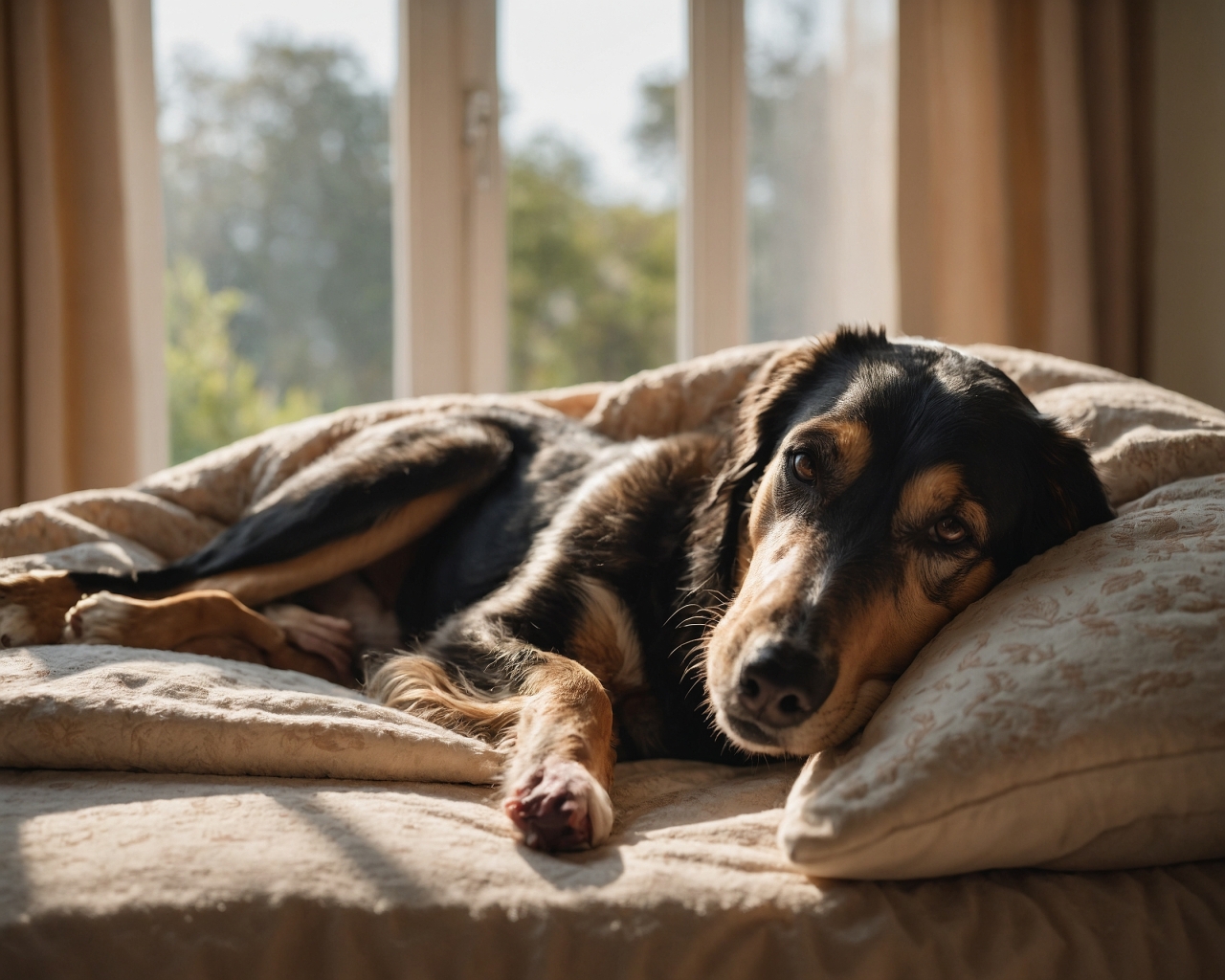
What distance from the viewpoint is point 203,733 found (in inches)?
50.4

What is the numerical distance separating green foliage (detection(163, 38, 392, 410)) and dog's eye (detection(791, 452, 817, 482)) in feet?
8.88

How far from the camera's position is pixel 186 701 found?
52.9 inches

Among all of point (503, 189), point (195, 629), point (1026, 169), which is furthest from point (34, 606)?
point (1026, 169)

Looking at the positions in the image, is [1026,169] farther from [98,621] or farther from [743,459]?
[98,621]

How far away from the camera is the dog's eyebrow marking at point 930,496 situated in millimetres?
1374

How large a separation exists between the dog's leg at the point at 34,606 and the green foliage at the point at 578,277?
239 cm

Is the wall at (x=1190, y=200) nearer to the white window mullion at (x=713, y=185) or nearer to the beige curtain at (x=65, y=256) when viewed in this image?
the white window mullion at (x=713, y=185)

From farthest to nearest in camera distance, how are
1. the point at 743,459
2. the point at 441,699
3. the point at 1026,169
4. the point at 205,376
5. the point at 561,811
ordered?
the point at 1026,169 → the point at 205,376 → the point at 743,459 → the point at 441,699 → the point at 561,811

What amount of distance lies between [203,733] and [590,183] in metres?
3.22

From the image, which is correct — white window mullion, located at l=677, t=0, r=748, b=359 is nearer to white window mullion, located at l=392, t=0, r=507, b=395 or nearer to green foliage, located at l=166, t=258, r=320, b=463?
white window mullion, located at l=392, t=0, r=507, b=395

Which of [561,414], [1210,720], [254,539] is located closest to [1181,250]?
[561,414]

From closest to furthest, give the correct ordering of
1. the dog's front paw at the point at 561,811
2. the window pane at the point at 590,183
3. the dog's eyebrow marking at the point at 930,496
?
the dog's front paw at the point at 561,811 < the dog's eyebrow marking at the point at 930,496 < the window pane at the point at 590,183

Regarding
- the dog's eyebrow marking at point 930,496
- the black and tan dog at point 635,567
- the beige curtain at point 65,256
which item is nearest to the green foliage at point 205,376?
the beige curtain at point 65,256

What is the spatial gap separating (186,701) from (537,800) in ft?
1.83
